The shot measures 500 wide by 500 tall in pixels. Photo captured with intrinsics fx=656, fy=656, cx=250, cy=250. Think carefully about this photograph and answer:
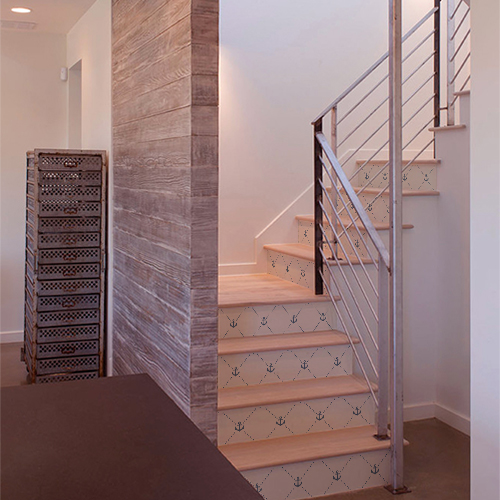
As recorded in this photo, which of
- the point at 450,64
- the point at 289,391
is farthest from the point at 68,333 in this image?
the point at 450,64

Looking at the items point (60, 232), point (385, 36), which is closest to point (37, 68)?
point (60, 232)

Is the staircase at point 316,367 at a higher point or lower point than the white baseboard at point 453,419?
higher

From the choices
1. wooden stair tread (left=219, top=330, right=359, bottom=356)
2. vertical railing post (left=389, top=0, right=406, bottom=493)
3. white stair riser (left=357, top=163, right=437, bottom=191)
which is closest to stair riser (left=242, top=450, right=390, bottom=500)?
vertical railing post (left=389, top=0, right=406, bottom=493)

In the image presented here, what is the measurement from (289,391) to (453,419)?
3.84ft

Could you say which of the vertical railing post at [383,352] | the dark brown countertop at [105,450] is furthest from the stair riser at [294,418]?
the dark brown countertop at [105,450]

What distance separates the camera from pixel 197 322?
2.62 meters

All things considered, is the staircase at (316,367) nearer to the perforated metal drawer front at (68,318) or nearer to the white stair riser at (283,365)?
the white stair riser at (283,365)

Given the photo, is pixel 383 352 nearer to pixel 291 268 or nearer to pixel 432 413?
pixel 432 413

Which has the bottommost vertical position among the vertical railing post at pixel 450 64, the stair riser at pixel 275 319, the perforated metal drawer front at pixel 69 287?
the stair riser at pixel 275 319

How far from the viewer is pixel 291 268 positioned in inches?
173

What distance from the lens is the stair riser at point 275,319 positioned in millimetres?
3561

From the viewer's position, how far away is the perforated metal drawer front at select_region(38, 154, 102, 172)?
4239 mm

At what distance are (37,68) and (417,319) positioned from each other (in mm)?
4006

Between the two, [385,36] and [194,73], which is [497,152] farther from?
[385,36]
